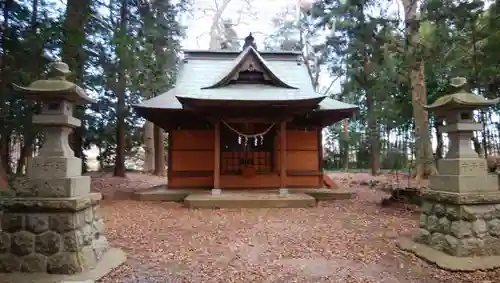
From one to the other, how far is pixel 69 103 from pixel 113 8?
6.70 m

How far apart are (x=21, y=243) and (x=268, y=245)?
10.8ft

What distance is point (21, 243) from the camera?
3.82 meters

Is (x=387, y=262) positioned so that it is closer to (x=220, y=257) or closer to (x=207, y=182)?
(x=220, y=257)

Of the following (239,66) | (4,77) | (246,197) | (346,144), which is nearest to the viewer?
(4,77)

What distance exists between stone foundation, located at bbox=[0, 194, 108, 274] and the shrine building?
5560 millimetres

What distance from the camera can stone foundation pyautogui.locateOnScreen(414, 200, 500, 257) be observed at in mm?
4344

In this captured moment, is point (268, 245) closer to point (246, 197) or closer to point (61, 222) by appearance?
point (61, 222)

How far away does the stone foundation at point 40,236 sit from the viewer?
3.80 m

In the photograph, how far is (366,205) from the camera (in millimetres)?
8820

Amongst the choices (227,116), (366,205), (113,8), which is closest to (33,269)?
(227,116)

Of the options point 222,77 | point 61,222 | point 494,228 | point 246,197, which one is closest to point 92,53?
point 222,77

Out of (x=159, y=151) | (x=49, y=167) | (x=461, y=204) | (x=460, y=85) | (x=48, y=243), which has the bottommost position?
(x=48, y=243)

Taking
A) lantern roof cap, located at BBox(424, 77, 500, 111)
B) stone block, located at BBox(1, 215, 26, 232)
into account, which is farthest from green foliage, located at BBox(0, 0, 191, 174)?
lantern roof cap, located at BBox(424, 77, 500, 111)

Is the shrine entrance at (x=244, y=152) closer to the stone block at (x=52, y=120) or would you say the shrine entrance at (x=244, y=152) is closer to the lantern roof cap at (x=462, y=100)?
the lantern roof cap at (x=462, y=100)
